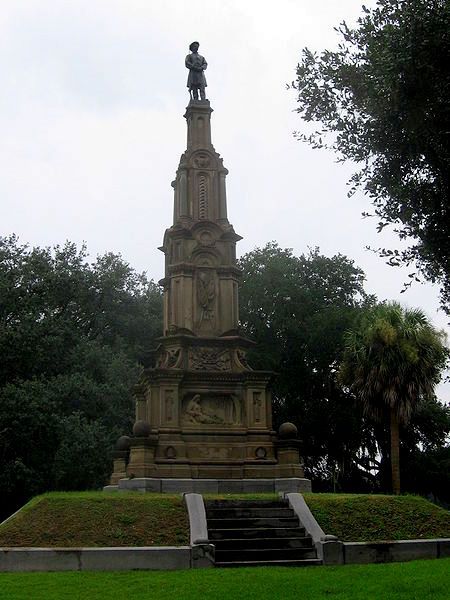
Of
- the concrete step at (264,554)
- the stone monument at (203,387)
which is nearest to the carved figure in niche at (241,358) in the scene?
the stone monument at (203,387)

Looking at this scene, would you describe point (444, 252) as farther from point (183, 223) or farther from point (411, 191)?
point (183, 223)

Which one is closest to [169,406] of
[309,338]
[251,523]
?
[251,523]

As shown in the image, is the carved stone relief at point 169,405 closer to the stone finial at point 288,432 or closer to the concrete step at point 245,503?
the stone finial at point 288,432

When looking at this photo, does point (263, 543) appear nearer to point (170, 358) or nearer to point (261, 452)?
point (261, 452)

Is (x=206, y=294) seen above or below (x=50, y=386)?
above

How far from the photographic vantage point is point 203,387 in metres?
20.7

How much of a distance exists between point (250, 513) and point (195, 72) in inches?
603

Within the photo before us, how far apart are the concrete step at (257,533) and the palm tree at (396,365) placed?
12.8m

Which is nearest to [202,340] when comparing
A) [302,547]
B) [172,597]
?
[302,547]

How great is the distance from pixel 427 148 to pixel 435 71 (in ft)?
3.97

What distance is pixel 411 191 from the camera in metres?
12.3

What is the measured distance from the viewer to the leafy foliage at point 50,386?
91.9 ft

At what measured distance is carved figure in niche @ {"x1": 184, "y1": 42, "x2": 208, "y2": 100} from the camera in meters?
24.9

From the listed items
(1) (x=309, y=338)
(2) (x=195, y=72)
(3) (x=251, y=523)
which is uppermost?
(2) (x=195, y=72)
